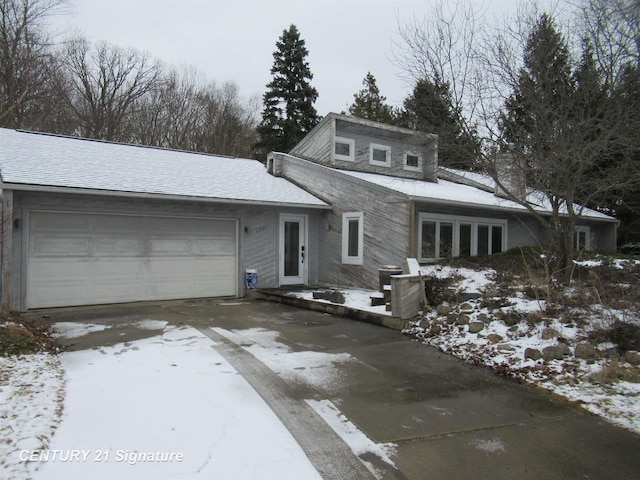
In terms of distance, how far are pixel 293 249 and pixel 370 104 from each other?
23594mm

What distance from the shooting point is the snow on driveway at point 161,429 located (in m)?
2.98

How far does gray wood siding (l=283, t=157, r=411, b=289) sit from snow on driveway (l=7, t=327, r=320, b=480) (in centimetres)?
670

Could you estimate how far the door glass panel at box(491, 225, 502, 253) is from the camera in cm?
1427

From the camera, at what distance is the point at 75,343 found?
6441 millimetres

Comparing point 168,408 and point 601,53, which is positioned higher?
point 601,53

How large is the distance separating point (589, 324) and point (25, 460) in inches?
256

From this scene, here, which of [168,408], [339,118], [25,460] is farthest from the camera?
[339,118]

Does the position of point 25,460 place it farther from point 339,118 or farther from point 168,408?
point 339,118

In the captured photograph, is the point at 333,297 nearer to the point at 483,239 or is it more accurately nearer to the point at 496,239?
the point at 483,239

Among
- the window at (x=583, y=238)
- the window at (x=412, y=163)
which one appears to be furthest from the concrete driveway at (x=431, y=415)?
the window at (x=583, y=238)

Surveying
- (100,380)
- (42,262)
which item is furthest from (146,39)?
(100,380)

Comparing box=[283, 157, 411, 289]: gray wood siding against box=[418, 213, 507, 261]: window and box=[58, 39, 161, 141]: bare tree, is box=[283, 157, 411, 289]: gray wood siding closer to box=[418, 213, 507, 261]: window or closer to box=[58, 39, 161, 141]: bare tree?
box=[418, 213, 507, 261]: window

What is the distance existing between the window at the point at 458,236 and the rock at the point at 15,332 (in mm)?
9218

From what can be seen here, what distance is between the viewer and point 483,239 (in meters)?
14.0
